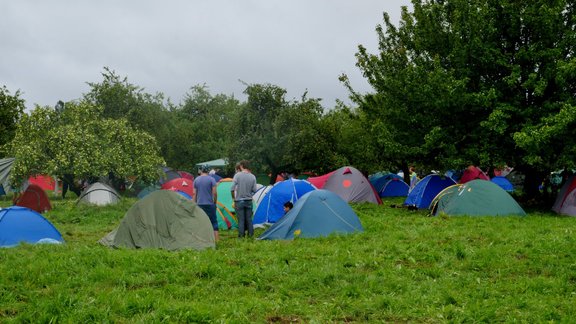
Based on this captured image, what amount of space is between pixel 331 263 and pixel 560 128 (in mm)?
10187

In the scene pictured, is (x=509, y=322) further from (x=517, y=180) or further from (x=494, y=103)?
(x=517, y=180)

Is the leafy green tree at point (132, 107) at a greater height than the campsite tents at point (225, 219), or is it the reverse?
the leafy green tree at point (132, 107)

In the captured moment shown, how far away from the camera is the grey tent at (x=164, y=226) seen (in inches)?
422

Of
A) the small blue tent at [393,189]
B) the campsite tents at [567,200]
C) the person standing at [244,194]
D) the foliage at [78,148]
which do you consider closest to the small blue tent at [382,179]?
the small blue tent at [393,189]

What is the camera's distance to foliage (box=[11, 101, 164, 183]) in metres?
20.2

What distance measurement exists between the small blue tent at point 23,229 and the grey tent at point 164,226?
1.42 metres

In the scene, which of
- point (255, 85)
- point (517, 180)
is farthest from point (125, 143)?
point (517, 180)

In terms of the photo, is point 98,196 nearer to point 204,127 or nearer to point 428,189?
point 428,189

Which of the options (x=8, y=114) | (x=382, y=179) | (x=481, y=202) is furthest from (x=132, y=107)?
(x=481, y=202)

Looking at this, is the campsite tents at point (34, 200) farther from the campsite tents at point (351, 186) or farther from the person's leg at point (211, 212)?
the campsite tents at point (351, 186)

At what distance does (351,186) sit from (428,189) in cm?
353

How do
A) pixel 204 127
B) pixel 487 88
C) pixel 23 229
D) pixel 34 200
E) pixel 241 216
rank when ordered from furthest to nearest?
1. pixel 204 127
2. pixel 34 200
3. pixel 487 88
4. pixel 241 216
5. pixel 23 229

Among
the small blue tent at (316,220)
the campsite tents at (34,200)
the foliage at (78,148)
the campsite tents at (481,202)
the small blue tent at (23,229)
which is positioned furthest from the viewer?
the foliage at (78,148)

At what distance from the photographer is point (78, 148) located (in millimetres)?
20719
